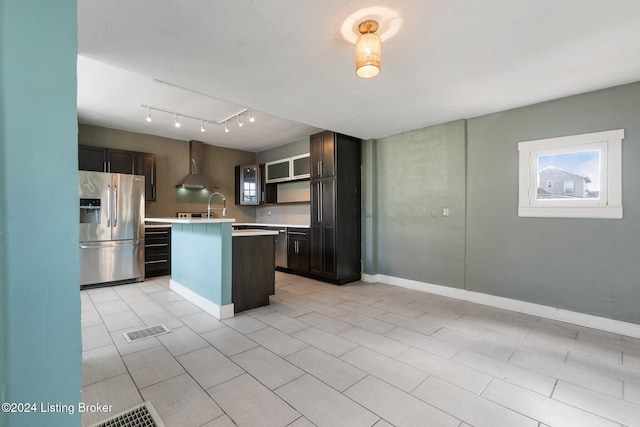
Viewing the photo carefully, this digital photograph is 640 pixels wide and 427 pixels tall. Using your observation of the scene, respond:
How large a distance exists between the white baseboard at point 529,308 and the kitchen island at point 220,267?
2.29 meters

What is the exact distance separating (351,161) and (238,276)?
2.75 meters

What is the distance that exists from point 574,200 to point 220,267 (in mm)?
3958

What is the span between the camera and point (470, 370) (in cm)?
211

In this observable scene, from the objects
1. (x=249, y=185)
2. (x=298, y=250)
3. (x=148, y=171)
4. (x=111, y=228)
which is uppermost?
Answer: (x=148, y=171)

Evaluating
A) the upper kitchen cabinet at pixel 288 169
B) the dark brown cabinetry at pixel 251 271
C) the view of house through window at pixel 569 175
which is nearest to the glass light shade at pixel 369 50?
the dark brown cabinetry at pixel 251 271

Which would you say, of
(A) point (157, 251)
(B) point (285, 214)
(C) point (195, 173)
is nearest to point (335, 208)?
(B) point (285, 214)

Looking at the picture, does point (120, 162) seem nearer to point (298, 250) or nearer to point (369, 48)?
point (298, 250)

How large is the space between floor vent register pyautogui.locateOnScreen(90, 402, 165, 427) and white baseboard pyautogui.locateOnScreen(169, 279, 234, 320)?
1.43 metres

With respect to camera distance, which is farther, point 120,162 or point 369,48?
point 120,162

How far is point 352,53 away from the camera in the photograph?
2.29m

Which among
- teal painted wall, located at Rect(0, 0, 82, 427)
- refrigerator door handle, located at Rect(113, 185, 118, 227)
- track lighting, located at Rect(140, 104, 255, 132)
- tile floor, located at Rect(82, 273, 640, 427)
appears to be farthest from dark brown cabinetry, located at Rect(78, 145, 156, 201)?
teal painted wall, located at Rect(0, 0, 82, 427)

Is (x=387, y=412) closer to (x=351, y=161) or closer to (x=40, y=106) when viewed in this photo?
(x=40, y=106)

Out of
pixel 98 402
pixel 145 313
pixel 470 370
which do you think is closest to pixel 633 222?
pixel 470 370

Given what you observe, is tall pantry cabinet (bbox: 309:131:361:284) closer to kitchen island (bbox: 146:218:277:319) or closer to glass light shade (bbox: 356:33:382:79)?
kitchen island (bbox: 146:218:277:319)
